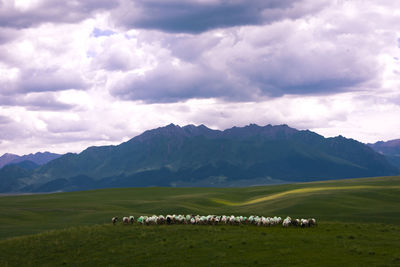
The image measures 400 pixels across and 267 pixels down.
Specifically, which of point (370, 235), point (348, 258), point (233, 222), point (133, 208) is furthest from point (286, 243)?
point (133, 208)

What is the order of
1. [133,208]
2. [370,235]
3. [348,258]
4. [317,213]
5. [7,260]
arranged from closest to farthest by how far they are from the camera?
1. [348,258]
2. [7,260]
3. [370,235]
4. [317,213]
5. [133,208]

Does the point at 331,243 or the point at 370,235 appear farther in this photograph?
the point at 370,235

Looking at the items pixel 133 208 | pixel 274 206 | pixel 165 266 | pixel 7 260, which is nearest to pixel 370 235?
pixel 165 266

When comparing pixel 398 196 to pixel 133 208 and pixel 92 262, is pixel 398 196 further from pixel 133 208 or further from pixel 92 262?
pixel 92 262

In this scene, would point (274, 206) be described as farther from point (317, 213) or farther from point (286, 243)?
point (286, 243)

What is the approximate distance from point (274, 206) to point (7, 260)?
70929 millimetres

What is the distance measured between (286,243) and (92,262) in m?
17.0

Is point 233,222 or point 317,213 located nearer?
point 233,222

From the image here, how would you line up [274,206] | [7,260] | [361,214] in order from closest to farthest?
[7,260]
[361,214]
[274,206]

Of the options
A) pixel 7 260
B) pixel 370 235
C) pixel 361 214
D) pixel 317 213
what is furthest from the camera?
pixel 317 213

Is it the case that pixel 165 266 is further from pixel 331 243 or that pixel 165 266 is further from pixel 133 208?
pixel 133 208

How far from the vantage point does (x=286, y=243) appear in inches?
1692

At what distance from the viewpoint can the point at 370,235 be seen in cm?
4719

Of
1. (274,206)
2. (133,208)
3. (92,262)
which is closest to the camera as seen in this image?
(92,262)
